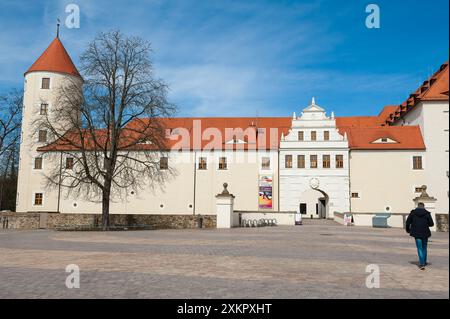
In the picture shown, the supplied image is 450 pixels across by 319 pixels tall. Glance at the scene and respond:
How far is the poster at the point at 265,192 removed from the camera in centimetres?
4494

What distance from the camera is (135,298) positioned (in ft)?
21.2

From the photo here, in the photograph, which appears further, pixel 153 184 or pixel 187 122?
pixel 187 122

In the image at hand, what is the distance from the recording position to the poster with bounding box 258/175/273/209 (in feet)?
147

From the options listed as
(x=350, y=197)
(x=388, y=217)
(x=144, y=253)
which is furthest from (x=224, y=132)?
(x=144, y=253)

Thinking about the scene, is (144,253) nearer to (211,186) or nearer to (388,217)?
(388,217)

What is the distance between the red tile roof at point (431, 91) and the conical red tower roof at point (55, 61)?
3642cm

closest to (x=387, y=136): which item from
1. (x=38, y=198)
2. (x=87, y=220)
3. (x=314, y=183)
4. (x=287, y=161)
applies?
(x=314, y=183)

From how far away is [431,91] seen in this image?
43.0 meters

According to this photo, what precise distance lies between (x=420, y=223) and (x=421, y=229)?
16 cm

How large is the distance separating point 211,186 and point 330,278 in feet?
124

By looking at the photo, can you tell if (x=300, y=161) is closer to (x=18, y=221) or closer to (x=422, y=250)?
(x=18, y=221)

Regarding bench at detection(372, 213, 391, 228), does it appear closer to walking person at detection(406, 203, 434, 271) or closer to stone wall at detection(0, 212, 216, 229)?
stone wall at detection(0, 212, 216, 229)

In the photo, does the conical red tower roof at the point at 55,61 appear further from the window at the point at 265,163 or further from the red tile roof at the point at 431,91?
the red tile roof at the point at 431,91

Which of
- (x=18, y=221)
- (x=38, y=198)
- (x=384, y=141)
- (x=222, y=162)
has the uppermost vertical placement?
(x=384, y=141)
